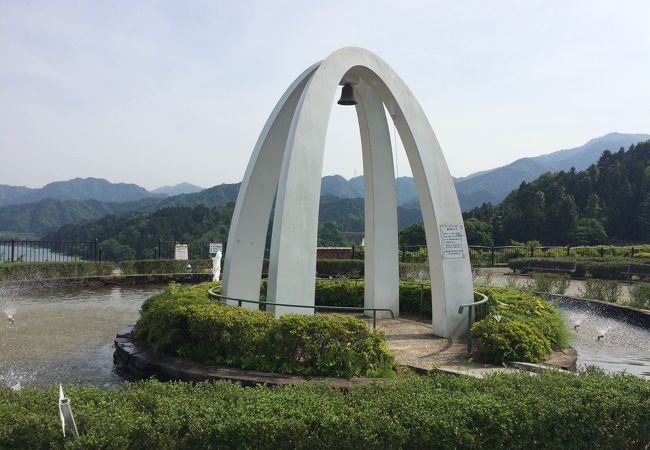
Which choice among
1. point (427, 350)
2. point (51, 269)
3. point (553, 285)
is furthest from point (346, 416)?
point (51, 269)

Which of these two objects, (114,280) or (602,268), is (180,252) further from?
(602,268)

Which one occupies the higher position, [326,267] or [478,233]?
[478,233]

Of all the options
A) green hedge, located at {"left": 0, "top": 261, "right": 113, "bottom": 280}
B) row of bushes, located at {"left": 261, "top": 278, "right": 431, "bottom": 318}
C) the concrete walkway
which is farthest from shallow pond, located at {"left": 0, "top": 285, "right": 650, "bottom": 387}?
row of bushes, located at {"left": 261, "top": 278, "right": 431, "bottom": 318}

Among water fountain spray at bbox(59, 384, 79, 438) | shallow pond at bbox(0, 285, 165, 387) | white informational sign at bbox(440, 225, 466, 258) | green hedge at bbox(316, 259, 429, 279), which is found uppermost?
white informational sign at bbox(440, 225, 466, 258)

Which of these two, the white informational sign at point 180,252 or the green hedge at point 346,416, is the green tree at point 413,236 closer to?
the white informational sign at point 180,252

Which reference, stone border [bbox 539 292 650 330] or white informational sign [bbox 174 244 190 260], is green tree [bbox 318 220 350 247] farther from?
stone border [bbox 539 292 650 330]

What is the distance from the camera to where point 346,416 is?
3934mm

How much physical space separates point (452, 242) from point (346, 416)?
595 cm

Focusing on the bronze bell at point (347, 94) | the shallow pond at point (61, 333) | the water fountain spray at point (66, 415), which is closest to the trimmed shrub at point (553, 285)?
the bronze bell at point (347, 94)

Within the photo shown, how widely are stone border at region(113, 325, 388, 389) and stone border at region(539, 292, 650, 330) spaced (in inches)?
359

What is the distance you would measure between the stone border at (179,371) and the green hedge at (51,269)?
12.9 m

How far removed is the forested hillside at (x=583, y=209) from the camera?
47.3 meters

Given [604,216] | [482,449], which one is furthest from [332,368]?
[604,216]

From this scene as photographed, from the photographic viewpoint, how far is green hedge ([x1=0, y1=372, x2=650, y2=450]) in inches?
149
